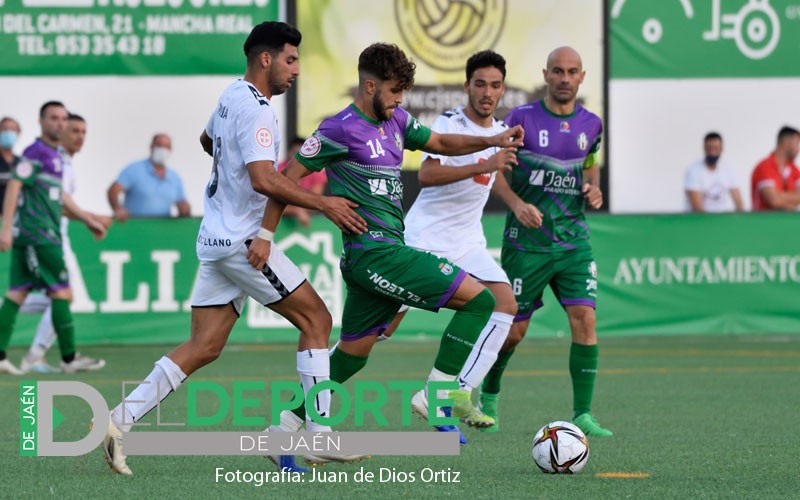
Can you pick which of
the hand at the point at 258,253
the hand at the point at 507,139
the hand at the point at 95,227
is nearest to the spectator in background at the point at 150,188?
the hand at the point at 95,227

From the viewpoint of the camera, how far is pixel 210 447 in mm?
7699

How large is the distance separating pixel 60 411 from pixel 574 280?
3.49 m

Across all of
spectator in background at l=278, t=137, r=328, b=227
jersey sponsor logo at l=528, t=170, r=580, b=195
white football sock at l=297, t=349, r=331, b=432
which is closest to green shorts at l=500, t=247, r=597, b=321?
jersey sponsor logo at l=528, t=170, r=580, b=195

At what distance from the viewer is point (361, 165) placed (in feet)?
25.1

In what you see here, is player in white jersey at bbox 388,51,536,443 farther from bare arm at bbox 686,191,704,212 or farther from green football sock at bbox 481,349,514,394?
bare arm at bbox 686,191,704,212

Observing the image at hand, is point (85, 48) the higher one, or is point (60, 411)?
point (85, 48)

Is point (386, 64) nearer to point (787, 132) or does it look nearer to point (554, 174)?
point (554, 174)

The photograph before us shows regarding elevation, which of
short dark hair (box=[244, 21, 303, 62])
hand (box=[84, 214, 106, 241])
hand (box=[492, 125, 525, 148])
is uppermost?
short dark hair (box=[244, 21, 303, 62])

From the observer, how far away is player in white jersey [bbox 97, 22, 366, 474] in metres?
7.24

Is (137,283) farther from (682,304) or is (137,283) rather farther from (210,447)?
(210,447)

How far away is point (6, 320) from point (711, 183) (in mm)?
9387

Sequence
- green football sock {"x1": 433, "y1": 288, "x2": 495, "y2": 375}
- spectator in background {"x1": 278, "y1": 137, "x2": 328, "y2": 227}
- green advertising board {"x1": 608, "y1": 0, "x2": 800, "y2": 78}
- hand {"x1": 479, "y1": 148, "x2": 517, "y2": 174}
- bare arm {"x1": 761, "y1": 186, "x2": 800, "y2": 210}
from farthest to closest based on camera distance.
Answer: green advertising board {"x1": 608, "y1": 0, "x2": 800, "y2": 78} < bare arm {"x1": 761, "y1": 186, "x2": 800, "y2": 210} < spectator in background {"x1": 278, "y1": 137, "x2": 328, "y2": 227} < hand {"x1": 479, "y1": 148, "x2": 517, "y2": 174} < green football sock {"x1": 433, "y1": 288, "x2": 495, "y2": 375}

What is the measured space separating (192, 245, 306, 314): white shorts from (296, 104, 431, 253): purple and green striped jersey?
420 mm

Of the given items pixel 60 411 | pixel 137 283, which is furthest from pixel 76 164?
pixel 60 411
